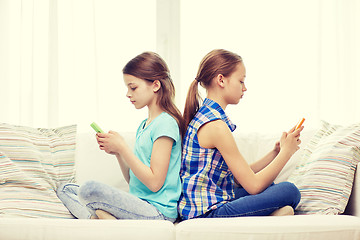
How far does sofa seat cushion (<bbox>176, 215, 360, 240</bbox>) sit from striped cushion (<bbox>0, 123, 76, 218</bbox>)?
0.67m

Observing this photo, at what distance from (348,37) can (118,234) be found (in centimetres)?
237

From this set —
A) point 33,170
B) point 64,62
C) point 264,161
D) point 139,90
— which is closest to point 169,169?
point 139,90

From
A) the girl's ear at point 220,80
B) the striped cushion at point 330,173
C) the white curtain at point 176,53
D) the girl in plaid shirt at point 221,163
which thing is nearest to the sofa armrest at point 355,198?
the striped cushion at point 330,173

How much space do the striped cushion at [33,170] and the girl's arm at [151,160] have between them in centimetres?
34

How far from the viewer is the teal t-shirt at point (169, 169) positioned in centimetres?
177

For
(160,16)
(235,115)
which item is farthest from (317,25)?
(160,16)

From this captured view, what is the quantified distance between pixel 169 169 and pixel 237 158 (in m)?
0.30

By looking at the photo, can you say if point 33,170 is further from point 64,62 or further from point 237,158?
point 64,62

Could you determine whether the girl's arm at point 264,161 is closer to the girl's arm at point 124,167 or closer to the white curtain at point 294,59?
the girl's arm at point 124,167

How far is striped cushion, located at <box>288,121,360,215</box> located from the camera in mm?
1773

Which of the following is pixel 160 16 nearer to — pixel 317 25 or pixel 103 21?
pixel 103 21

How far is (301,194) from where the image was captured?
1.86 metres

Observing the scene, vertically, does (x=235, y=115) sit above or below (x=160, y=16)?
below

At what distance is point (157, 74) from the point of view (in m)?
1.92
